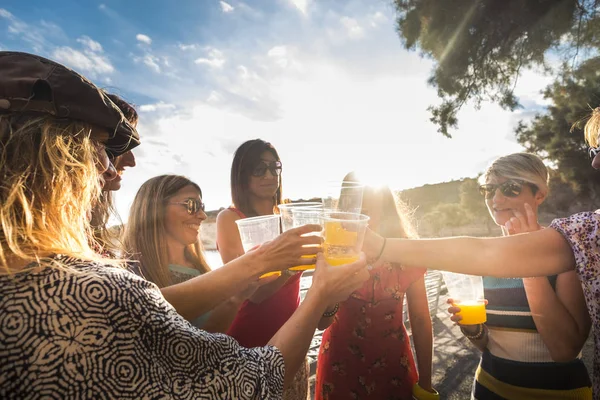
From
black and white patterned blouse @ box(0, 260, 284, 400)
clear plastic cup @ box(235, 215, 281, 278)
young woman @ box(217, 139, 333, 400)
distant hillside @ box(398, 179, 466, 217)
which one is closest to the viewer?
black and white patterned blouse @ box(0, 260, 284, 400)

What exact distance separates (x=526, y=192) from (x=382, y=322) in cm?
167

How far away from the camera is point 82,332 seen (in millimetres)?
825

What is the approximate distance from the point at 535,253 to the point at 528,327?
962 mm

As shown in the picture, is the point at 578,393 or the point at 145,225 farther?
the point at 145,225

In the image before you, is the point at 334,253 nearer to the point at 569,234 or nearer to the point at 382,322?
the point at 569,234


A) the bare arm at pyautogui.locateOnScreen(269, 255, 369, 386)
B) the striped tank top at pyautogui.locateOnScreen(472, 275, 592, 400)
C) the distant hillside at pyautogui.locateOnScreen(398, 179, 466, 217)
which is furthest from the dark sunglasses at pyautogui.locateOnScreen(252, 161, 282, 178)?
the distant hillside at pyautogui.locateOnScreen(398, 179, 466, 217)

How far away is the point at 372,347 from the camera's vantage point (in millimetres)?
2703

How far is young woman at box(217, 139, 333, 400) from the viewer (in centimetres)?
281

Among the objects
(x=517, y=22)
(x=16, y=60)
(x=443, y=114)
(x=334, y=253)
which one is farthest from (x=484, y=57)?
(x=16, y=60)

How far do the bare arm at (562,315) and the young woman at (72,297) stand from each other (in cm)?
183

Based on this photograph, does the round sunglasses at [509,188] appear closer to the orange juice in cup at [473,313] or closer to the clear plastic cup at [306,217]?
the orange juice in cup at [473,313]

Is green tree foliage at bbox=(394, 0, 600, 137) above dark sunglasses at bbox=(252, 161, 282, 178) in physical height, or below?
above

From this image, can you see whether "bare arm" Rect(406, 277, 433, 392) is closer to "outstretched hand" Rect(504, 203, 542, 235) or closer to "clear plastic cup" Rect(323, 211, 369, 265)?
"outstretched hand" Rect(504, 203, 542, 235)

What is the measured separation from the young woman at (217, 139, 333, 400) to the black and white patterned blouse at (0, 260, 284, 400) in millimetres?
1604
